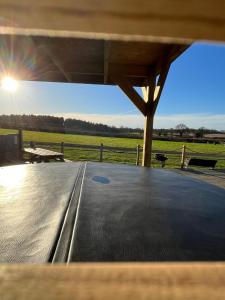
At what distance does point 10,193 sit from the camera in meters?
2.13

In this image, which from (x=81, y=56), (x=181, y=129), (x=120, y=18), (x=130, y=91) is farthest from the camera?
(x=181, y=129)

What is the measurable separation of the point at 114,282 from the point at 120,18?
1.52 ft

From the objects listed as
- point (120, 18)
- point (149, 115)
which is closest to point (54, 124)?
point (149, 115)

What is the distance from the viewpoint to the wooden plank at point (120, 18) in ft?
1.60

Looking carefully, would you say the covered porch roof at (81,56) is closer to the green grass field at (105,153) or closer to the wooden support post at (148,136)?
the wooden support post at (148,136)

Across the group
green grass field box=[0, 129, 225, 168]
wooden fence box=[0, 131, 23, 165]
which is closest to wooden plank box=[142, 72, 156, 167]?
wooden fence box=[0, 131, 23, 165]

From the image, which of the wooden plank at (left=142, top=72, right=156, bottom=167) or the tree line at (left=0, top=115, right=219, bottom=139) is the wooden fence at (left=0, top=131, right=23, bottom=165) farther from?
the tree line at (left=0, top=115, right=219, bottom=139)

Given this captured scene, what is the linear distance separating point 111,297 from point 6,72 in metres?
6.38

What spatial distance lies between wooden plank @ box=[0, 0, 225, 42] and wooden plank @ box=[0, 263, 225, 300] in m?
0.43

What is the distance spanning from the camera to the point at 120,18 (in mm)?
498

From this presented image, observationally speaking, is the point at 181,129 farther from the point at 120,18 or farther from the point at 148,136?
the point at 120,18

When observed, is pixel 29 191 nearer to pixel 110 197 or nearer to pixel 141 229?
pixel 110 197

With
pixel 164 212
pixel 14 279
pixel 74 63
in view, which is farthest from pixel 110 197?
pixel 74 63

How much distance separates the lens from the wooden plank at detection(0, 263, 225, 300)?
0.48m
